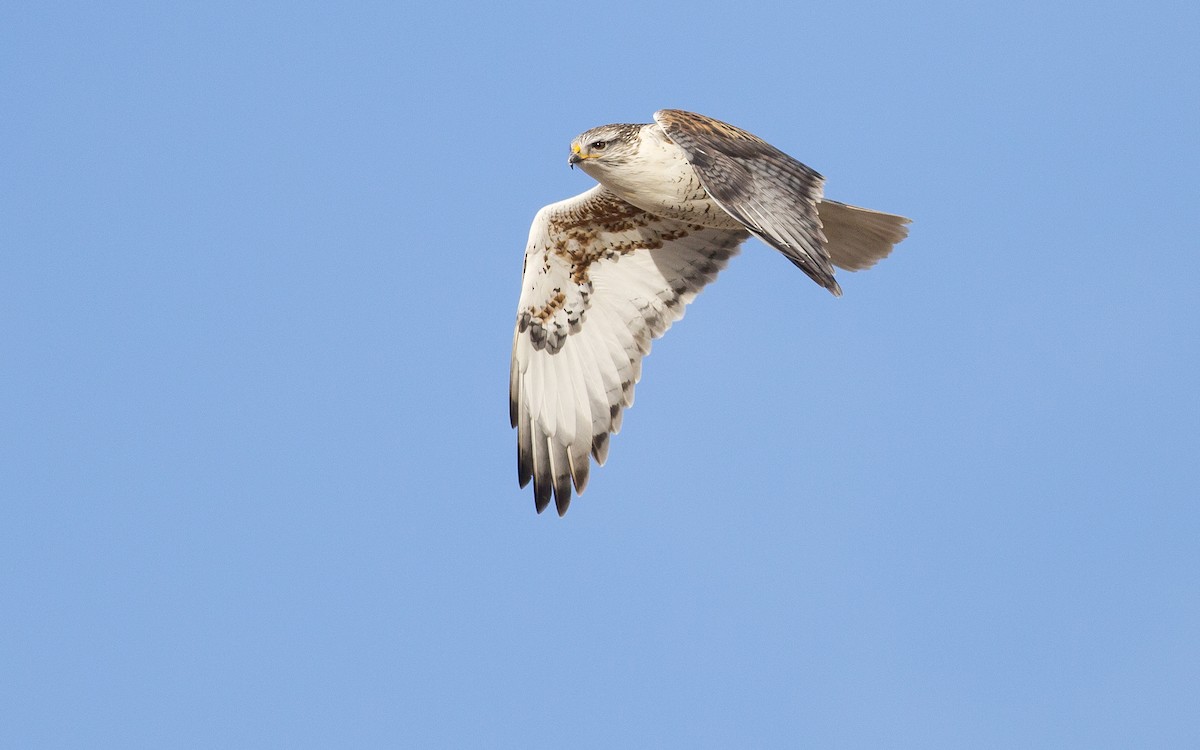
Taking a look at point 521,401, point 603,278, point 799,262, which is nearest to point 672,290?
point 603,278

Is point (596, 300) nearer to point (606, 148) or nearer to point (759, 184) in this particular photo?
point (606, 148)

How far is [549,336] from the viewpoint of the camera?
36.8ft

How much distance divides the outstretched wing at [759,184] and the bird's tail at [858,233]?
705 mm

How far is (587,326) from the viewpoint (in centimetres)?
1117

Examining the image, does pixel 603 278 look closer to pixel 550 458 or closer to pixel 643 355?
pixel 643 355

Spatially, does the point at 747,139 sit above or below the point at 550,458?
above

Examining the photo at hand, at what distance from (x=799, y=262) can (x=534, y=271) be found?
10.5ft

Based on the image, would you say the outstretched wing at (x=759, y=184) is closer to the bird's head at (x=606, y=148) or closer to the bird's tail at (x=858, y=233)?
the bird's head at (x=606, y=148)

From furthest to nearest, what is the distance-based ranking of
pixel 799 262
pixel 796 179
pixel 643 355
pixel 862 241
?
pixel 643 355 → pixel 862 241 → pixel 796 179 → pixel 799 262

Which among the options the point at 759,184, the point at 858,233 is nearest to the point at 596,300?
the point at 858,233

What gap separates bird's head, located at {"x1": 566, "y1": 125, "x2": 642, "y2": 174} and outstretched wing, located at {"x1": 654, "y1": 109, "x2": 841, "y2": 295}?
230 millimetres

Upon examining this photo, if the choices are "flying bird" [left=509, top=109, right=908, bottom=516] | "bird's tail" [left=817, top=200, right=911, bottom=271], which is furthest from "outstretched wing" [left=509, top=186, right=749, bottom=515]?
"bird's tail" [left=817, top=200, right=911, bottom=271]

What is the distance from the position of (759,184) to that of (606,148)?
42.0 inches

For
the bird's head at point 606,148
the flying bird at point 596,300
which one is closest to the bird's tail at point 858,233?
the flying bird at point 596,300
